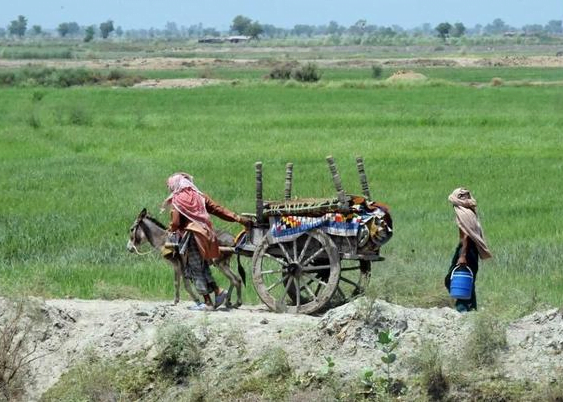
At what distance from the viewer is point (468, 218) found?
30.4 feet

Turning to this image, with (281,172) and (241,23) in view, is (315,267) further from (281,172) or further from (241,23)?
(241,23)

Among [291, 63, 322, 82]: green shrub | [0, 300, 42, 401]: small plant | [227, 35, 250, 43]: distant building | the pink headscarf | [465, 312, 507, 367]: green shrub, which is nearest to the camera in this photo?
[465, 312, 507, 367]: green shrub

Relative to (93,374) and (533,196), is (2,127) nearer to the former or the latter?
(533,196)

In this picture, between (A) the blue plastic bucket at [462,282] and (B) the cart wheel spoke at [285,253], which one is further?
(B) the cart wheel spoke at [285,253]

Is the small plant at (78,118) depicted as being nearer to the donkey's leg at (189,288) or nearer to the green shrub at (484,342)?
the donkey's leg at (189,288)

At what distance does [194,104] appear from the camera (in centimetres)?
3812

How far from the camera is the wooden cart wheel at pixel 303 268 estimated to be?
9.39 metres

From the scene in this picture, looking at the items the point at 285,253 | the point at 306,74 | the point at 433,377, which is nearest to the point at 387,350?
the point at 433,377

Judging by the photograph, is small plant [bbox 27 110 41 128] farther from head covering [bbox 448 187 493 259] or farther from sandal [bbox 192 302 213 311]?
head covering [bbox 448 187 493 259]

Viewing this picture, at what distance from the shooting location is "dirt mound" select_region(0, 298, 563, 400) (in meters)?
8.31

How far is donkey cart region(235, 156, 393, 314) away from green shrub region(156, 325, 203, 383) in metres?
1.22

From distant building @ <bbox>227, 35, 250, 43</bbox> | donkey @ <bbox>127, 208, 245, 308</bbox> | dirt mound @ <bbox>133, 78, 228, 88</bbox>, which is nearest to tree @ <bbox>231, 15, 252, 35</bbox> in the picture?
Result: distant building @ <bbox>227, 35, 250, 43</bbox>

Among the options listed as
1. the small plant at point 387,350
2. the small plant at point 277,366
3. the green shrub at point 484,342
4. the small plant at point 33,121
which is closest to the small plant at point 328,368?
the small plant at point 277,366

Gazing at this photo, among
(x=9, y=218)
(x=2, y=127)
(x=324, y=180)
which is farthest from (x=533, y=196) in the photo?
(x=2, y=127)
